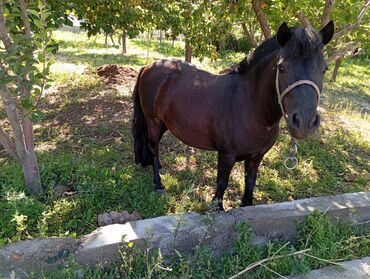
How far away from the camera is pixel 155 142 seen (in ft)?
12.3

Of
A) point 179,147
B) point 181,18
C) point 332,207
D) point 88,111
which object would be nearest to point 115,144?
point 179,147

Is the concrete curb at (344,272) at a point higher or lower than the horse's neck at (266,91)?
lower

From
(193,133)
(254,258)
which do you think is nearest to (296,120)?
(254,258)

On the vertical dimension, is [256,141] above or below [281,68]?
below

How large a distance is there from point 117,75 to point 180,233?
4.75m

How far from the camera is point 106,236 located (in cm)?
245

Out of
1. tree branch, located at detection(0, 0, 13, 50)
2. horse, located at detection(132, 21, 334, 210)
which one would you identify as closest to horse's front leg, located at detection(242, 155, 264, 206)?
horse, located at detection(132, 21, 334, 210)

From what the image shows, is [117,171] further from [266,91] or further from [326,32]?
[326,32]

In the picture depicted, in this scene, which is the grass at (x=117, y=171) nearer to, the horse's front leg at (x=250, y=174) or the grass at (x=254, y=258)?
the horse's front leg at (x=250, y=174)

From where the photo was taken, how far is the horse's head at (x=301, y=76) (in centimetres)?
208

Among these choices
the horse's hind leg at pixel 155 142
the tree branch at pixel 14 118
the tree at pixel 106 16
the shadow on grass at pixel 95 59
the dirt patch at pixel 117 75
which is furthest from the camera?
the shadow on grass at pixel 95 59

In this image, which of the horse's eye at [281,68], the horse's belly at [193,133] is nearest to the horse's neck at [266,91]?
the horse's eye at [281,68]

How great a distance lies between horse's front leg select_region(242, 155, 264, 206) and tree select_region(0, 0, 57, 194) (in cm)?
177

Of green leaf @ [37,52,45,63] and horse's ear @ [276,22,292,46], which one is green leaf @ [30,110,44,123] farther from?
horse's ear @ [276,22,292,46]
